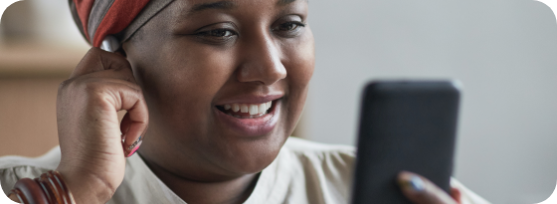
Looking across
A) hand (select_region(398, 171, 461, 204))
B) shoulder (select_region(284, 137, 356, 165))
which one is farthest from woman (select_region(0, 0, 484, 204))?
shoulder (select_region(284, 137, 356, 165))

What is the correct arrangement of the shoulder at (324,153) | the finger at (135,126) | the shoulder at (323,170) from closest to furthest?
1. the finger at (135,126)
2. the shoulder at (323,170)
3. the shoulder at (324,153)

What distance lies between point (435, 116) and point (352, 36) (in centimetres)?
147

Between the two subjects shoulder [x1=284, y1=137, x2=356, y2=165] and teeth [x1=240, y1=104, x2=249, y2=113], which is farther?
shoulder [x1=284, y1=137, x2=356, y2=165]

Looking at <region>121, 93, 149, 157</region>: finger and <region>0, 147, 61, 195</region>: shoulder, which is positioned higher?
<region>121, 93, 149, 157</region>: finger

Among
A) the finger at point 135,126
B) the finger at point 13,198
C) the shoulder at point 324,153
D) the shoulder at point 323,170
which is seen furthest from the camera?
the shoulder at point 324,153

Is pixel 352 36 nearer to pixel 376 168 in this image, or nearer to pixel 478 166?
pixel 478 166

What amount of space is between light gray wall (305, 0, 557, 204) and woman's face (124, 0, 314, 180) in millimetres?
1095

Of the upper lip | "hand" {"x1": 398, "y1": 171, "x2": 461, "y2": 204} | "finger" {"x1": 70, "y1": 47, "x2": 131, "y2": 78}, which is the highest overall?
"finger" {"x1": 70, "y1": 47, "x2": 131, "y2": 78}

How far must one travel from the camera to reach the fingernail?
2.02 feet

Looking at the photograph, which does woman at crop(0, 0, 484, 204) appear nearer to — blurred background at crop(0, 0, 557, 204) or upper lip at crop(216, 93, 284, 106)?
upper lip at crop(216, 93, 284, 106)

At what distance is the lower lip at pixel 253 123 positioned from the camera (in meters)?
0.81

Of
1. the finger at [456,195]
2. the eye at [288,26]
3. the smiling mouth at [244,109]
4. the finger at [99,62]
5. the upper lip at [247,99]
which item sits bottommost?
the finger at [456,195]

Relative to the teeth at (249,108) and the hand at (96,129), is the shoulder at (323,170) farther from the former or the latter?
the hand at (96,129)

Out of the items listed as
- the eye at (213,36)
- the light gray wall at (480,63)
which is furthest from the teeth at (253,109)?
the light gray wall at (480,63)
